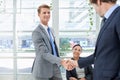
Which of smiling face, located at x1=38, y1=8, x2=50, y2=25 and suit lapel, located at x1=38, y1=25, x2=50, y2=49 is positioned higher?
smiling face, located at x1=38, y1=8, x2=50, y2=25

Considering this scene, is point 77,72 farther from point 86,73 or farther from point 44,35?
point 44,35

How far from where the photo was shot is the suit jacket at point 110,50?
191 centimetres

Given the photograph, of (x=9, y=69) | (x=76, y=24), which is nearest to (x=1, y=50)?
(x=9, y=69)

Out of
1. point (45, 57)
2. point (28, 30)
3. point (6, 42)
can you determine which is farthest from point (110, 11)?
point (6, 42)

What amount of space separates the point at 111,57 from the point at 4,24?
4.23m

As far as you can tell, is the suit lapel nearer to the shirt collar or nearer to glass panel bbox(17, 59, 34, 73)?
the shirt collar

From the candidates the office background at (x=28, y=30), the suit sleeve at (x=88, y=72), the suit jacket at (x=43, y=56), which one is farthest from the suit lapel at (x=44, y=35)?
the office background at (x=28, y=30)

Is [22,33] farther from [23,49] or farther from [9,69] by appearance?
[9,69]

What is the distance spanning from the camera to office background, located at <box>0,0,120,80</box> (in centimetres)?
579

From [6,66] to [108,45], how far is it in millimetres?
4199

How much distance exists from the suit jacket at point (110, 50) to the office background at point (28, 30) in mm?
3792

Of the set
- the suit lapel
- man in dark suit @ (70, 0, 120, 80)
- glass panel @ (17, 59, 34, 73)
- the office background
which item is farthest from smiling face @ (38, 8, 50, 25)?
glass panel @ (17, 59, 34, 73)

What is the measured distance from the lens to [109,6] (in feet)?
6.57

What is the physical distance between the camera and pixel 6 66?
19.2 ft
